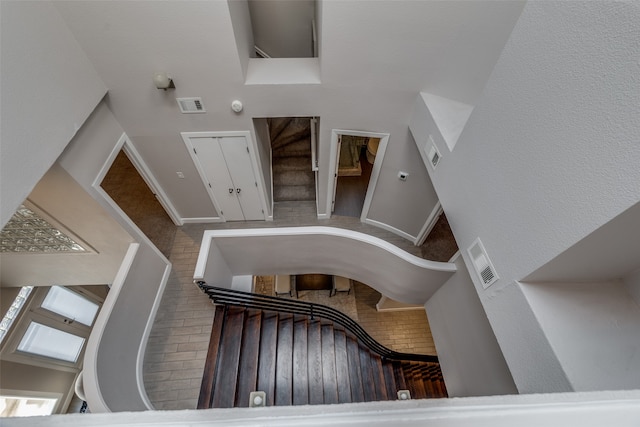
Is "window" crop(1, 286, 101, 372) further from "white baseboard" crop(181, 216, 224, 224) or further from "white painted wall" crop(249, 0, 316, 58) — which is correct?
"white painted wall" crop(249, 0, 316, 58)

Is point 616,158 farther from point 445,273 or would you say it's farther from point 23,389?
point 23,389

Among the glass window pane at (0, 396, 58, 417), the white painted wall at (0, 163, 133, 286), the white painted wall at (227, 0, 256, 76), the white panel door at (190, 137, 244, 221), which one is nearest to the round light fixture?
the white painted wall at (227, 0, 256, 76)

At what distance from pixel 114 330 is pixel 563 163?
4062mm

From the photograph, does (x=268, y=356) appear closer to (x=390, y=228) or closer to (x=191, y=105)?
(x=390, y=228)

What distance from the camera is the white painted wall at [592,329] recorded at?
5.20 ft

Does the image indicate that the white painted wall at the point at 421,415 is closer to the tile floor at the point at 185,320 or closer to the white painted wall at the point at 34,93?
the white painted wall at the point at 34,93

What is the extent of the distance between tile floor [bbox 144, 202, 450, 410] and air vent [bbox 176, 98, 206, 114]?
7.12ft

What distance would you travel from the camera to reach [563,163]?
1398mm

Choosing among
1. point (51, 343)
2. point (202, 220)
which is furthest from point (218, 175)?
point (51, 343)

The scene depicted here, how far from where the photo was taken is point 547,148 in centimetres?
149

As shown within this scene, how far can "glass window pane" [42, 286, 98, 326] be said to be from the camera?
486 cm

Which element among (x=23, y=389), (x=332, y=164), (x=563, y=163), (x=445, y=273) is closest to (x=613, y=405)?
(x=563, y=163)

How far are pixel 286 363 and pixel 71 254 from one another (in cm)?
303

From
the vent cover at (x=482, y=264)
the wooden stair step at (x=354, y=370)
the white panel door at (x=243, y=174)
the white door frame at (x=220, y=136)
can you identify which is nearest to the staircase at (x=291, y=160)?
the white panel door at (x=243, y=174)
